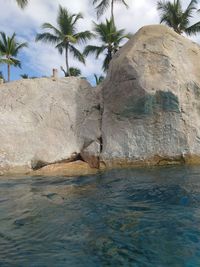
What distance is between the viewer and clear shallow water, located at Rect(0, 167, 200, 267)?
339cm

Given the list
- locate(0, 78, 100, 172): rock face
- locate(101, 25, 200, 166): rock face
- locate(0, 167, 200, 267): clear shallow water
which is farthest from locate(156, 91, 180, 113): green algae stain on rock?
locate(0, 167, 200, 267): clear shallow water

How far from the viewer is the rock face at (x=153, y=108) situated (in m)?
9.86

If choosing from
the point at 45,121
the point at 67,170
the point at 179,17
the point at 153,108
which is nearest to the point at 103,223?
the point at 67,170

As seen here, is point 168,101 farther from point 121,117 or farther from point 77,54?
point 77,54

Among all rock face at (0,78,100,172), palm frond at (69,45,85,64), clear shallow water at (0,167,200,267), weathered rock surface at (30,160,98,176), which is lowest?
clear shallow water at (0,167,200,267)

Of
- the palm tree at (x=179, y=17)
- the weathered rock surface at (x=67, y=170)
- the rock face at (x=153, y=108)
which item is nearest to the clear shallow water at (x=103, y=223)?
the weathered rock surface at (x=67, y=170)

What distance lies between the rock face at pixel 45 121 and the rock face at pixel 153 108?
2.70 feet

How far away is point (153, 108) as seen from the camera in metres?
10.0

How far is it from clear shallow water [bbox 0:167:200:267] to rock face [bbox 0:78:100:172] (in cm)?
255

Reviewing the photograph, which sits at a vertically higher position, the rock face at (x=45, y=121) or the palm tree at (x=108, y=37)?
the palm tree at (x=108, y=37)

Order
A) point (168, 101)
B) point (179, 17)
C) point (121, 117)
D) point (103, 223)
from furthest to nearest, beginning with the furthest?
point (179, 17)
point (121, 117)
point (168, 101)
point (103, 223)

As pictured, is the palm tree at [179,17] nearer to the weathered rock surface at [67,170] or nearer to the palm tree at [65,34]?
the palm tree at [65,34]

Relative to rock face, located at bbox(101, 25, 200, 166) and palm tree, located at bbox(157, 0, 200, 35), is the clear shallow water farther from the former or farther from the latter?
palm tree, located at bbox(157, 0, 200, 35)

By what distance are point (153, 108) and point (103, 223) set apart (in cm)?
608
